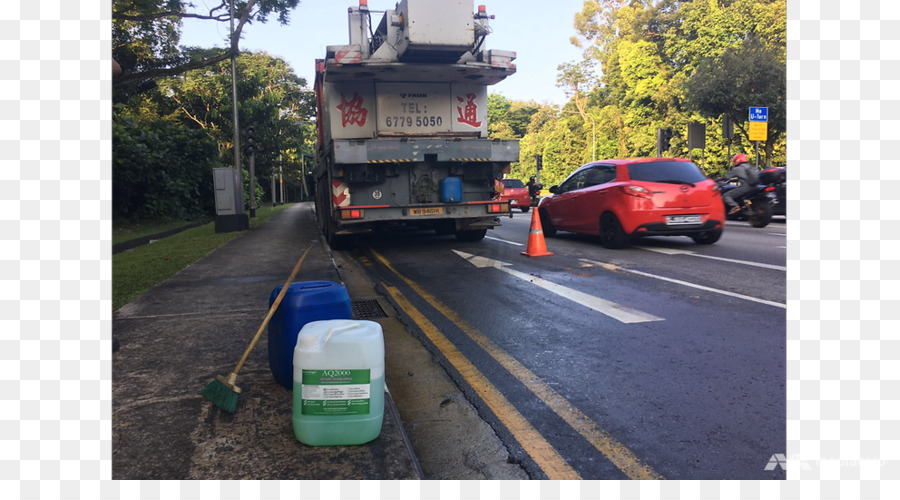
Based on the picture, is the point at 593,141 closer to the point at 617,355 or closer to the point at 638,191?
the point at 638,191

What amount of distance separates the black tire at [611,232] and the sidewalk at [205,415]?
6.39 metres

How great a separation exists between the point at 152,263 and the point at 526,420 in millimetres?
8619

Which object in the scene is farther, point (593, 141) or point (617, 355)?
point (593, 141)

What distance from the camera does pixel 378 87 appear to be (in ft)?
35.8

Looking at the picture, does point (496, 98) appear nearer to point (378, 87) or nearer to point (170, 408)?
point (378, 87)

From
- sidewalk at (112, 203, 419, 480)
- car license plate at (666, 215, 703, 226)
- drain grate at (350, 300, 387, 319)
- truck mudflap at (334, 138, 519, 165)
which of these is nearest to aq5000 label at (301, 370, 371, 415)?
sidewalk at (112, 203, 419, 480)

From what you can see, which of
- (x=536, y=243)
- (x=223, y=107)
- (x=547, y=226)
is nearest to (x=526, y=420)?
(x=536, y=243)

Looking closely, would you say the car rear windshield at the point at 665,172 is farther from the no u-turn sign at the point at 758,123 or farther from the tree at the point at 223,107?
the tree at the point at 223,107

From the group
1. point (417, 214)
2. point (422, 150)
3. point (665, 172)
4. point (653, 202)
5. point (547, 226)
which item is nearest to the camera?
point (653, 202)

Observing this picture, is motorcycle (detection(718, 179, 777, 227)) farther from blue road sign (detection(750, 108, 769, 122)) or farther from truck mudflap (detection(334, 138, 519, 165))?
blue road sign (detection(750, 108, 769, 122))

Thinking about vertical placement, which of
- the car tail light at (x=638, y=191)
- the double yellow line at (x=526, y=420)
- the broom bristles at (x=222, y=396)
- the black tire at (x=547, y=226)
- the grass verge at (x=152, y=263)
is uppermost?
the car tail light at (x=638, y=191)

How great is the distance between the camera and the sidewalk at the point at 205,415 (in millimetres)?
2602

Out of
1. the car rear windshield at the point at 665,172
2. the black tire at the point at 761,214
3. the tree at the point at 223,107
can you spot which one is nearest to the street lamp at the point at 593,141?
the tree at the point at 223,107

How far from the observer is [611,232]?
1062 cm
